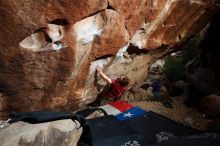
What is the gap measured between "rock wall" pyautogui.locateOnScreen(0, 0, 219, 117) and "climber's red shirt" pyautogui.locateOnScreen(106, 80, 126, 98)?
29 centimetres

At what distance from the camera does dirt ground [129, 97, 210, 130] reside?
8.91 meters

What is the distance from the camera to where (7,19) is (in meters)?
5.02

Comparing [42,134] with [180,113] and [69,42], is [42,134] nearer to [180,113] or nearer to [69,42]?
[69,42]

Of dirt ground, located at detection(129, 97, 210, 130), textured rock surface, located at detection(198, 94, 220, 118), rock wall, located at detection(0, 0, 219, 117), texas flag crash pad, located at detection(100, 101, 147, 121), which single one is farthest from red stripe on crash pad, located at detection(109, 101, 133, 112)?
textured rock surface, located at detection(198, 94, 220, 118)

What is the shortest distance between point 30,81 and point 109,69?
2138 mm

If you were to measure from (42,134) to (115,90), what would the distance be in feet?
10.3

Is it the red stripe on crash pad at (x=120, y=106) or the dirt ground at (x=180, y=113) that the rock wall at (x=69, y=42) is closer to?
the red stripe on crash pad at (x=120, y=106)

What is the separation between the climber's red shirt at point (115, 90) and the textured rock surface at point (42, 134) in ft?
7.57

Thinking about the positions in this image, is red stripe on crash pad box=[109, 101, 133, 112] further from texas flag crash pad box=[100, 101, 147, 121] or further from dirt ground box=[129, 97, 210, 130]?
dirt ground box=[129, 97, 210, 130]

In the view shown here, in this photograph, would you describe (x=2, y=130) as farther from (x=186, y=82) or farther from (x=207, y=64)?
(x=207, y=64)

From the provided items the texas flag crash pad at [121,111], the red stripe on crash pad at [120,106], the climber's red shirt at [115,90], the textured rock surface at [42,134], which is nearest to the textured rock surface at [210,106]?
the texas flag crash pad at [121,111]

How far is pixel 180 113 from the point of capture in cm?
939

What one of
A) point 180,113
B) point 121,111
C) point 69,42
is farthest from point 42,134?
point 180,113

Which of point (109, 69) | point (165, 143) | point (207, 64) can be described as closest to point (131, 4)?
point (109, 69)
